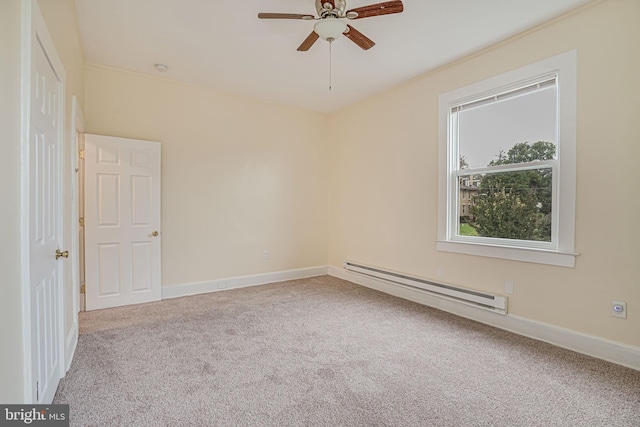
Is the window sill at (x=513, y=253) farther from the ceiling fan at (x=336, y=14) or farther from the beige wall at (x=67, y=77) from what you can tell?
the beige wall at (x=67, y=77)

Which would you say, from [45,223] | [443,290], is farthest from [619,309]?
[45,223]

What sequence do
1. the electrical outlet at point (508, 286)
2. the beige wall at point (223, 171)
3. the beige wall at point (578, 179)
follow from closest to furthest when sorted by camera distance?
the beige wall at point (578, 179), the electrical outlet at point (508, 286), the beige wall at point (223, 171)

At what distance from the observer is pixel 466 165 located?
3.53 metres

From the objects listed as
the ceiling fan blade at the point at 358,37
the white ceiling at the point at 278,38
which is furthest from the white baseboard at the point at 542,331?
the ceiling fan blade at the point at 358,37

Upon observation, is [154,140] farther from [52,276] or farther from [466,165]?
[466,165]

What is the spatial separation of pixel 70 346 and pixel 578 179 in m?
4.29

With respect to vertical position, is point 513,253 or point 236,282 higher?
point 513,253

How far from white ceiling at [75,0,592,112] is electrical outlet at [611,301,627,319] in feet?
7.80

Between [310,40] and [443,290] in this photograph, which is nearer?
[310,40]

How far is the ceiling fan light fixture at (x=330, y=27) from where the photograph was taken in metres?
2.24

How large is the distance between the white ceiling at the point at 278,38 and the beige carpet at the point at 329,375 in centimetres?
281

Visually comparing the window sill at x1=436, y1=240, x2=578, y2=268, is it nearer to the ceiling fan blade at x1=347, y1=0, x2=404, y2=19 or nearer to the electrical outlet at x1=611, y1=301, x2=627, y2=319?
the electrical outlet at x1=611, y1=301, x2=627, y2=319

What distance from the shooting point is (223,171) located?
4.50 m

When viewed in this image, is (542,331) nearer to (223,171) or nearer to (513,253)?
(513,253)
